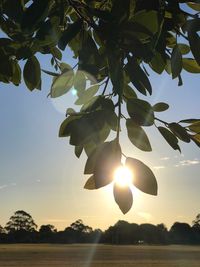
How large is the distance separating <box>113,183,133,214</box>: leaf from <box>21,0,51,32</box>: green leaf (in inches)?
15.5

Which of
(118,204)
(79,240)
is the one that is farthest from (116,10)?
(79,240)

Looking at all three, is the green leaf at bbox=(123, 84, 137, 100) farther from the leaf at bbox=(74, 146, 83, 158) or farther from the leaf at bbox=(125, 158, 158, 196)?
the leaf at bbox=(125, 158, 158, 196)

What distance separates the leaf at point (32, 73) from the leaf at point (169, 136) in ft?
1.69

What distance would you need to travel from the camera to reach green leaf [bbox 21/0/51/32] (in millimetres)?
1109

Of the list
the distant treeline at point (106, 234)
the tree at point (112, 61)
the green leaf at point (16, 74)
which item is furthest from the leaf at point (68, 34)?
the distant treeline at point (106, 234)

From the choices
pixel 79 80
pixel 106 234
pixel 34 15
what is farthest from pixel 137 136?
pixel 106 234

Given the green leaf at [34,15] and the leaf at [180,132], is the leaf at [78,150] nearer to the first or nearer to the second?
the leaf at [180,132]

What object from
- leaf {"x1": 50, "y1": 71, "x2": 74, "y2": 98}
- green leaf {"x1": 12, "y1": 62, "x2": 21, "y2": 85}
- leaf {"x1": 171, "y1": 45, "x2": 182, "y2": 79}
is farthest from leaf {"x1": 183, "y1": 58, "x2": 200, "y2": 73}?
green leaf {"x1": 12, "y1": 62, "x2": 21, "y2": 85}

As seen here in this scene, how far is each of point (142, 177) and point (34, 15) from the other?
424 millimetres

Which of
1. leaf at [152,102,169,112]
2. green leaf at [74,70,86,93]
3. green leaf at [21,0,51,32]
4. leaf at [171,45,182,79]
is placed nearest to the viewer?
green leaf at [21,0,51,32]

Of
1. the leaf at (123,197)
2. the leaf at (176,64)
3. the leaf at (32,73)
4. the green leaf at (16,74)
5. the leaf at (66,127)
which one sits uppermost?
the green leaf at (16,74)

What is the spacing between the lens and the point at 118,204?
1.19 m

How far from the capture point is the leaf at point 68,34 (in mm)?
1284

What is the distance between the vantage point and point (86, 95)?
5.26 feet
